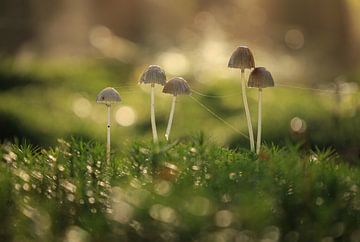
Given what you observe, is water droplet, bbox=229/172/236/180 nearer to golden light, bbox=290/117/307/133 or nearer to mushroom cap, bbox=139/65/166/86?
golden light, bbox=290/117/307/133

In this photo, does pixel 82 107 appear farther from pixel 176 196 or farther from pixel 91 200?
pixel 176 196

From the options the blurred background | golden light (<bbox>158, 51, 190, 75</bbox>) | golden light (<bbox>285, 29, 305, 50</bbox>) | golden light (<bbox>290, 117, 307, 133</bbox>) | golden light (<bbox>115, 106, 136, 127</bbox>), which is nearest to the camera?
golden light (<bbox>290, 117, 307, 133</bbox>)

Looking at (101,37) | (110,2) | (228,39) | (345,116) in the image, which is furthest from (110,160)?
(110,2)

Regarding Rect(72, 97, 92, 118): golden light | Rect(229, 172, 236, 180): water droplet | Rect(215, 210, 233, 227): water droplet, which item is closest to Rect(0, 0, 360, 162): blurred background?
Rect(72, 97, 92, 118): golden light

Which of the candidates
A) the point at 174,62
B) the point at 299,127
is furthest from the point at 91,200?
the point at 174,62

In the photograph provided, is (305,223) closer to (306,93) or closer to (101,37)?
(306,93)

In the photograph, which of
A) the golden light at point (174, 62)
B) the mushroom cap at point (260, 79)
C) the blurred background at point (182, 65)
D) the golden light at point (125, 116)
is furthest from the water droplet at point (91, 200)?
the golden light at point (174, 62)
